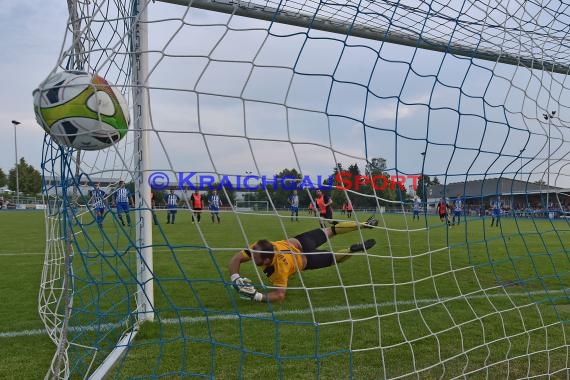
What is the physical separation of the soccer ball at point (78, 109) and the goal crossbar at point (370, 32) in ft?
4.49

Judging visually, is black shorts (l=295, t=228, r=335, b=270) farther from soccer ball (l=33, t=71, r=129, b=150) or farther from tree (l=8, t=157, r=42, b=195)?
tree (l=8, t=157, r=42, b=195)

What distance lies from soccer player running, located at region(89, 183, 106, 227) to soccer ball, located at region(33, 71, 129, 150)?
0.78 m

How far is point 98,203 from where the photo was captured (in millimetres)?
3123

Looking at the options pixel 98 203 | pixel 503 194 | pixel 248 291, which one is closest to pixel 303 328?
pixel 248 291

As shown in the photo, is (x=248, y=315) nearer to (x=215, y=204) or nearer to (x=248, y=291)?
(x=248, y=291)

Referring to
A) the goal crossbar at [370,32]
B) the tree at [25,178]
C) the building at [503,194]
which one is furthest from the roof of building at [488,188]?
the tree at [25,178]

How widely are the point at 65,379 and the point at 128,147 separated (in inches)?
60.3

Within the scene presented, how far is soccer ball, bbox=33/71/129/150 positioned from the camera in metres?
2.01

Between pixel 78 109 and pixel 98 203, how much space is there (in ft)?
4.08

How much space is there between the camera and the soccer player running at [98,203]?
2.87m

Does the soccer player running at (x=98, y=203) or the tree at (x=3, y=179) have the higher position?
the tree at (x=3, y=179)

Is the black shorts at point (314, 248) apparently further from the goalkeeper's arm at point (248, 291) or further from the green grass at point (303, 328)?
the goalkeeper's arm at point (248, 291)

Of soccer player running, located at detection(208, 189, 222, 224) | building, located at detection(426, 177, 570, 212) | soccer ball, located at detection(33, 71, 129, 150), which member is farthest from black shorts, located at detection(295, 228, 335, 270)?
soccer ball, located at detection(33, 71, 129, 150)

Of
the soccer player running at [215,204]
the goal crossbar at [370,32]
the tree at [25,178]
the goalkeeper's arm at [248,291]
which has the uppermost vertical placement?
the tree at [25,178]
